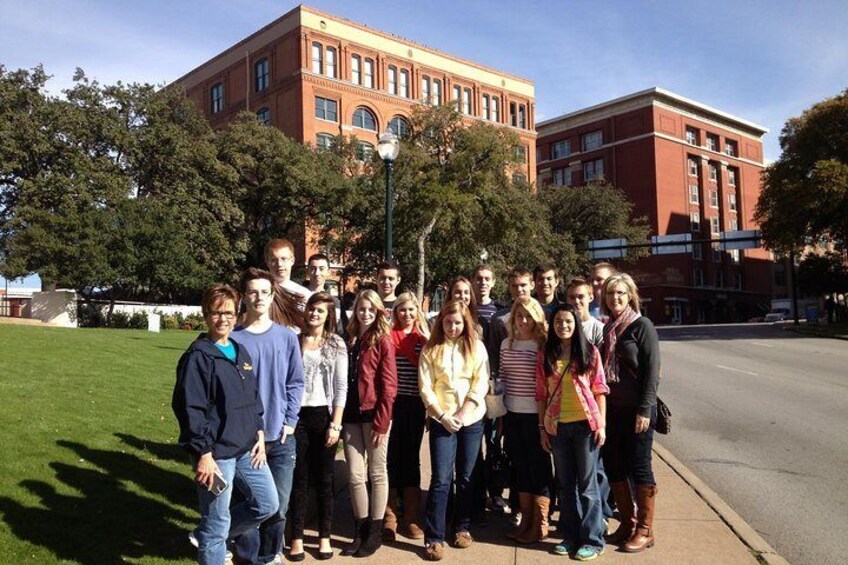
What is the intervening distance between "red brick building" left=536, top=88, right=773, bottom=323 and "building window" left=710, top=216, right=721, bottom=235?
111 mm

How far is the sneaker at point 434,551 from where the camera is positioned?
16.2 feet

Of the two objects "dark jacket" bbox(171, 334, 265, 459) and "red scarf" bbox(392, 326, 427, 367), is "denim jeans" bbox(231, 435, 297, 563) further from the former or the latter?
"red scarf" bbox(392, 326, 427, 367)

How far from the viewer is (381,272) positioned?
6375 mm

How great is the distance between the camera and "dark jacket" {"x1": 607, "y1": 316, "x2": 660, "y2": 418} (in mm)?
5031

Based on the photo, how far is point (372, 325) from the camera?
17.7 ft

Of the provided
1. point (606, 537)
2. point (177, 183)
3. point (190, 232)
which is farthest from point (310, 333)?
point (177, 183)

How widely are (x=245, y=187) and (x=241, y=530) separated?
37.7 meters

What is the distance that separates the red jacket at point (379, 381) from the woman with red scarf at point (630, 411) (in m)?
1.60

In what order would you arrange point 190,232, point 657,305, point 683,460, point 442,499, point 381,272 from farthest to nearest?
1. point 657,305
2. point 190,232
3. point 683,460
4. point 381,272
5. point 442,499

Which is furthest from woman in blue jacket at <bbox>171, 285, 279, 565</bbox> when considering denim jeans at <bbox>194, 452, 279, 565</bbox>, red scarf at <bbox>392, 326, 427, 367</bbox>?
red scarf at <bbox>392, 326, 427, 367</bbox>

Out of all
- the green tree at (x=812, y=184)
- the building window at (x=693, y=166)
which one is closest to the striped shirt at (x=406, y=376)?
the green tree at (x=812, y=184)

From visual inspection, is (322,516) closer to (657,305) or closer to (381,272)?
(381,272)

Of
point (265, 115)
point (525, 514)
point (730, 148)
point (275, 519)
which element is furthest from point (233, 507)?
point (730, 148)

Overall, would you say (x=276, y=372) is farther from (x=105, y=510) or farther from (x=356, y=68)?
(x=356, y=68)
